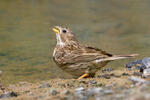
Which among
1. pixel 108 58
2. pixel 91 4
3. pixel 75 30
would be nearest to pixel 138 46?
pixel 75 30

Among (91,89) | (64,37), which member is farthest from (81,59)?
(91,89)

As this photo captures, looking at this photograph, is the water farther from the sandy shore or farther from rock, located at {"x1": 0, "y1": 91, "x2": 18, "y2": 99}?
rock, located at {"x1": 0, "y1": 91, "x2": 18, "y2": 99}

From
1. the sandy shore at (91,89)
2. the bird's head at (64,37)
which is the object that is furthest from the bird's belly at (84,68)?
the bird's head at (64,37)

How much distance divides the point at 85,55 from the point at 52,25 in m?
8.29

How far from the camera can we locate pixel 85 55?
886cm

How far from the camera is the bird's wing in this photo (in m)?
8.70

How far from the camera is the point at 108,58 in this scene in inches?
336

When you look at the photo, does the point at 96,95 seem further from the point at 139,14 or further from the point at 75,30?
the point at 139,14

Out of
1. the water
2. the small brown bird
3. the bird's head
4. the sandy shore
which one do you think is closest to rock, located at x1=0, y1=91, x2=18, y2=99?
the sandy shore

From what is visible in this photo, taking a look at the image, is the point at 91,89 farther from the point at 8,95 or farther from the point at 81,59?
the point at 81,59

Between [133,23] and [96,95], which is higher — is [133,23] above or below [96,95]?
above

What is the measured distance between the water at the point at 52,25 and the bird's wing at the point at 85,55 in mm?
1769

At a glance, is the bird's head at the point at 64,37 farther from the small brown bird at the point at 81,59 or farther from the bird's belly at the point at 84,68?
the bird's belly at the point at 84,68

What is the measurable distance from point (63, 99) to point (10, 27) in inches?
426
